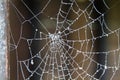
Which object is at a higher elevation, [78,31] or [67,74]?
[78,31]

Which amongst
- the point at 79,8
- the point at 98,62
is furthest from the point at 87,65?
the point at 79,8

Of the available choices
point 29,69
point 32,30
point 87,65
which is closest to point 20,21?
point 32,30

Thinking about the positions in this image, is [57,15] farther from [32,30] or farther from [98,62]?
[98,62]

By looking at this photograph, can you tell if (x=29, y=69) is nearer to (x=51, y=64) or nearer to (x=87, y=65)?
(x=51, y=64)

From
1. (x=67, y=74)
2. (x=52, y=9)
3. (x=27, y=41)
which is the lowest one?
(x=67, y=74)

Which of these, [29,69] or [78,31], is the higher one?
[78,31]

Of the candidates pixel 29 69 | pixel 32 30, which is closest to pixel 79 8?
pixel 32 30
